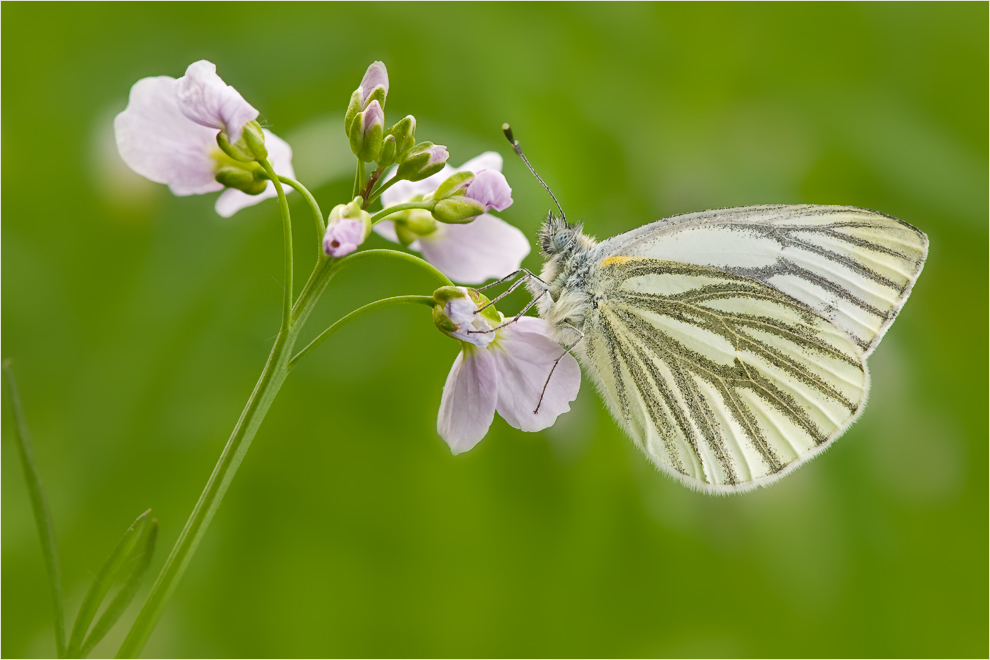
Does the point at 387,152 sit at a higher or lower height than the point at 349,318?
higher

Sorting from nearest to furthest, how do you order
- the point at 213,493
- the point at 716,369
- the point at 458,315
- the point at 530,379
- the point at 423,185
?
the point at 213,493
the point at 458,315
the point at 530,379
the point at 423,185
the point at 716,369

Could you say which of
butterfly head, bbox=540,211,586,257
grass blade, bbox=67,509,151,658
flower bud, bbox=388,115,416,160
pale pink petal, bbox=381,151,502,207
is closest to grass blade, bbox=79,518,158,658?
grass blade, bbox=67,509,151,658

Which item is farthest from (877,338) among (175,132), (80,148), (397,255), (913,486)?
(80,148)

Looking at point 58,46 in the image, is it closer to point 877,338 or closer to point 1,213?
point 1,213

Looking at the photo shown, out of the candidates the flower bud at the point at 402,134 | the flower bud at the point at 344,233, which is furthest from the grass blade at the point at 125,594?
the flower bud at the point at 402,134

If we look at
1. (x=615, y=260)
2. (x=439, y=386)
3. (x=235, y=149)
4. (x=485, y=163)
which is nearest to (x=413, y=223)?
(x=485, y=163)

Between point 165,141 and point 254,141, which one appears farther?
point 165,141

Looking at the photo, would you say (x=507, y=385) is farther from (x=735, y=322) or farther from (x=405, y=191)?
(x=735, y=322)
